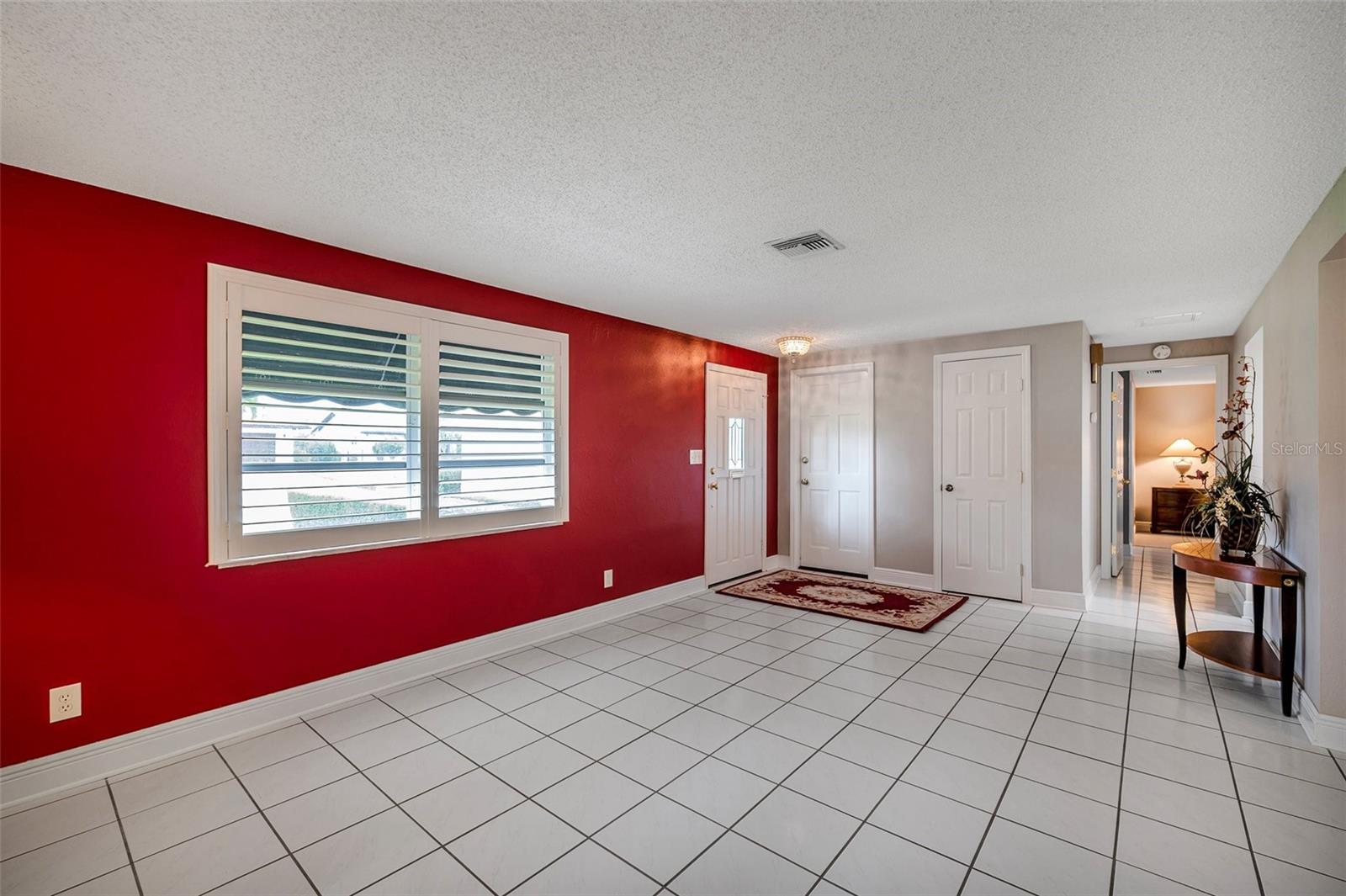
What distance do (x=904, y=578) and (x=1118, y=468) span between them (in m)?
2.81

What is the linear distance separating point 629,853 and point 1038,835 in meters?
1.41

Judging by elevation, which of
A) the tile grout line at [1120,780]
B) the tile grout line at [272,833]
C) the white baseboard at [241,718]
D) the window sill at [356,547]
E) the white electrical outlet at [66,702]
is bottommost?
the tile grout line at [272,833]

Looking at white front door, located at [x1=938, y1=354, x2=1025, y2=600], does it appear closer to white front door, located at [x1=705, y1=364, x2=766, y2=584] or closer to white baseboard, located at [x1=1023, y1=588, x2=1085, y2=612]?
white baseboard, located at [x1=1023, y1=588, x2=1085, y2=612]

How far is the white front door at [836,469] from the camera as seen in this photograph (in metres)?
6.00

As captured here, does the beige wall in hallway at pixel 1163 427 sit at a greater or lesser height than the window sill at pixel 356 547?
greater

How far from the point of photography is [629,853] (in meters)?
1.93

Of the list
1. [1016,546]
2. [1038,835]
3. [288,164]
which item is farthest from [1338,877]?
[288,164]

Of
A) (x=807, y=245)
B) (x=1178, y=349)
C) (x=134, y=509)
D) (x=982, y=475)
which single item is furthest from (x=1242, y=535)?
(x=134, y=509)

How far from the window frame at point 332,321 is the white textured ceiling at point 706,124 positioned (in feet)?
1.12

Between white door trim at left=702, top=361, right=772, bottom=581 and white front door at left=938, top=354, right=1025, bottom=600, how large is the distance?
178 cm

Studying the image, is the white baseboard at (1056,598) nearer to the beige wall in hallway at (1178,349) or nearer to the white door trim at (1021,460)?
the white door trim at (1021,460)

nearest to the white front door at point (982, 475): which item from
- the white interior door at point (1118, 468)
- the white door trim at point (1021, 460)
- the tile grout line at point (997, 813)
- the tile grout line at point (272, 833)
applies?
the white door trim at point (1021, 460)

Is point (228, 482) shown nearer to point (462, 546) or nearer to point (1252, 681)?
point (462, 546)

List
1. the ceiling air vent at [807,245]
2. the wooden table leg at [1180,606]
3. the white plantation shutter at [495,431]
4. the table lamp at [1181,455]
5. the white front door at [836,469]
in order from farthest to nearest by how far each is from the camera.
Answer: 1. the table lamp at [1181,455]
2. the white front door at [836,469]
3. the white plantation shutter at [495,431]
4. the wooden table leg at [1180,606]
5. the ceiling air vent at [807,245]
